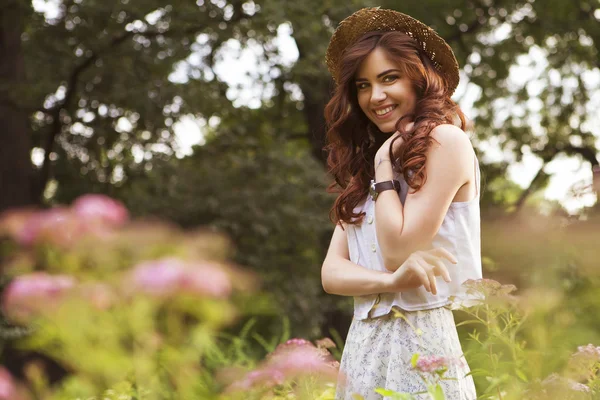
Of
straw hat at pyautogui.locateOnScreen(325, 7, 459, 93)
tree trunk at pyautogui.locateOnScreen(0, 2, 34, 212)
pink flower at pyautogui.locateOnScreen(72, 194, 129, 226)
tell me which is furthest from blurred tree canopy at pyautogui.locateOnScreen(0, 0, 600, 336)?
pink flower at pyautogui.locateOnScreen(72, 194, 129, 226)

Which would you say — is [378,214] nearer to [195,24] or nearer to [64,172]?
[195,24]

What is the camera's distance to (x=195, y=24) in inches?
315

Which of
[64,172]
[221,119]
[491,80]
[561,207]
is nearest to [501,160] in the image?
[491,80]

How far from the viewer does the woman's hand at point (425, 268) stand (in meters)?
1.61

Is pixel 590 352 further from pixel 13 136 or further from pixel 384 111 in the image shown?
pixel 13 136

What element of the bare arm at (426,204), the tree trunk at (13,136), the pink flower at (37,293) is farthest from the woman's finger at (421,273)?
the tree trunk at (13,136)

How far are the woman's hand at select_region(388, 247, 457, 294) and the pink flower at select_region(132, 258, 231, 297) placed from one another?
1.53 feet

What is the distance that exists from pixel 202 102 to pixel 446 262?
20.8ft

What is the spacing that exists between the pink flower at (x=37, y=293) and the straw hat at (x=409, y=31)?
43.1 inches

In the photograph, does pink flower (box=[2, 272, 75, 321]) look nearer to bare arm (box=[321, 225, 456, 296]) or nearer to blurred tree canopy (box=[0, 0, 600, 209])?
bare arm (box=[321, 225, 456, 296])

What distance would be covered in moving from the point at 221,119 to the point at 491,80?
11.8 feet

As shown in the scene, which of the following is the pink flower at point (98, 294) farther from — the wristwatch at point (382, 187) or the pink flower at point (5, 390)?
the wristwatch at point (382, 187)

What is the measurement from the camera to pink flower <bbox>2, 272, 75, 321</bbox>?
143 cm

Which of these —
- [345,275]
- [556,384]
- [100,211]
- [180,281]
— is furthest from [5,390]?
[556,384]
